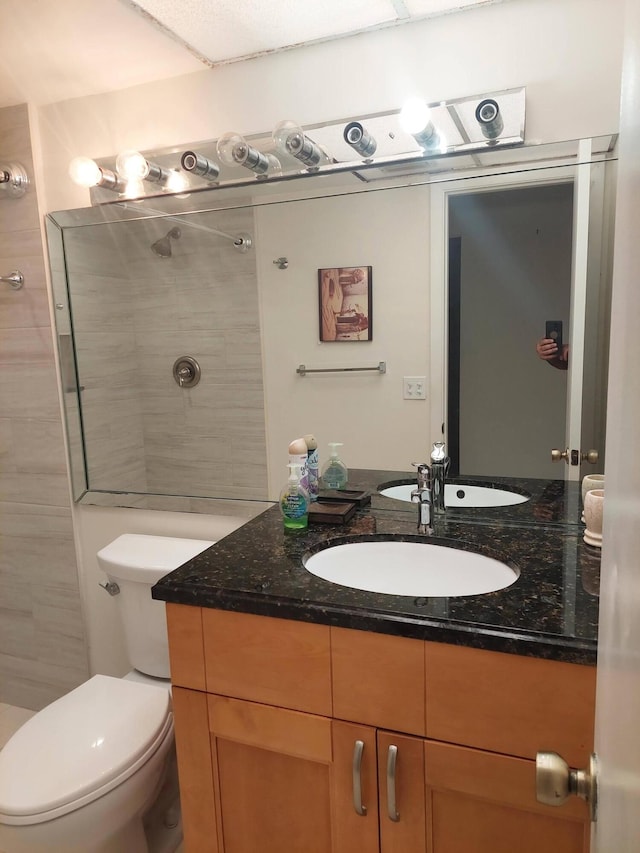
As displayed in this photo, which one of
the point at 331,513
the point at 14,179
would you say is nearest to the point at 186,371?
the point at 331,513

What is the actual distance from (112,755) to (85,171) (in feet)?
5.27

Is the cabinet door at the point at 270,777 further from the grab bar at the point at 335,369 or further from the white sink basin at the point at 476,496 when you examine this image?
the grab bar at the point at 335,369

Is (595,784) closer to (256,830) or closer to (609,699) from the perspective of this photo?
(609,699)

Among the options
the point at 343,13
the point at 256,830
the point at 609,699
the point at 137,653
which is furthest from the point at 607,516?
the point at 137,653

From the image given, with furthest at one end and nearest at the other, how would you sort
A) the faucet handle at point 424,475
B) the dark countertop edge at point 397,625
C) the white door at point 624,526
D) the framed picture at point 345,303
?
1. the framed picture at point 345,303
2. the faucet handle at point 424,475
3. the dark countertop edge at point 397,625
4. the white door at point 624,526

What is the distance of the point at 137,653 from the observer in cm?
181

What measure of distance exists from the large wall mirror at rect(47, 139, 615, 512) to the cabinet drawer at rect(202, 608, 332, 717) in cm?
68

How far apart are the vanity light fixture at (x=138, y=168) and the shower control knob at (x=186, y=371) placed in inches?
21.5

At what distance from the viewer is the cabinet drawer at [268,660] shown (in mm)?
1083

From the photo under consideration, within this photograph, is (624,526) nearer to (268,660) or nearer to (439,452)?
(268,660)

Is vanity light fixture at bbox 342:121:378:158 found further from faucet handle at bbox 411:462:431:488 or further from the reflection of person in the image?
faucet handle at bbox 411:462:431:488

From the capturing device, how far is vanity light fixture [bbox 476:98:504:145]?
4.64 feet

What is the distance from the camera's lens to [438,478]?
1.55 meters

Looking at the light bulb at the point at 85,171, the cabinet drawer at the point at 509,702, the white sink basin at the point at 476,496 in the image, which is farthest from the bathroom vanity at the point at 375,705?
the light bulb at the point at 85,171
